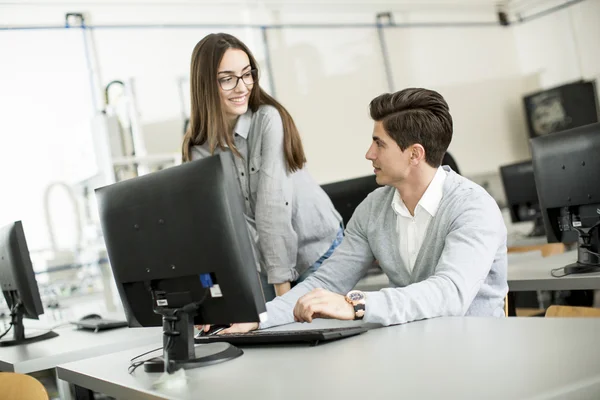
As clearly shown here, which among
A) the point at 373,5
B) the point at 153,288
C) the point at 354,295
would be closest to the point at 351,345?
the point at 354,295

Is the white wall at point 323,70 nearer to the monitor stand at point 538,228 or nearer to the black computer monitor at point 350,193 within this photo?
the monitor stand at point 538,228

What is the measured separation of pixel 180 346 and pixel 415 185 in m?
0.81

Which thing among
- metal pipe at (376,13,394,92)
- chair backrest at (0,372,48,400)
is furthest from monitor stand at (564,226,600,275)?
metal pipe at (376,13,394,92)

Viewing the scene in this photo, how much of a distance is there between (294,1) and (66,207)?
2764mm

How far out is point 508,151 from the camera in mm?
8094

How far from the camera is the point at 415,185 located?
2070 millimetres

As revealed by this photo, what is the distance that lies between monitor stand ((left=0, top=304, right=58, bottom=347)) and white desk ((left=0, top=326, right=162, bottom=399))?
7 centimetres

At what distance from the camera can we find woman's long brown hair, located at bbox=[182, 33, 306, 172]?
2.38 metres

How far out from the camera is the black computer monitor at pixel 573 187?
240 centimetres

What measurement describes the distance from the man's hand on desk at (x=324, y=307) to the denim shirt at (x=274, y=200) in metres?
0.67

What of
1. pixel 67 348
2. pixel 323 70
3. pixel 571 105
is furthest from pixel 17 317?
pixel 571 105

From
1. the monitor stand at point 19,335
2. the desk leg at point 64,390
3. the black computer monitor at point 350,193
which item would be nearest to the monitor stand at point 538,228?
the black computer monitor at point 350,193

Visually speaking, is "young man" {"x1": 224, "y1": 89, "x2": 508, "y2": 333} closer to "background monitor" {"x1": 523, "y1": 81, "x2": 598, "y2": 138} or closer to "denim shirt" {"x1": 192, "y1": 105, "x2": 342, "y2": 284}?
"denim shirt" {"x1": 192, "y1": 105, "x2": 342, "y2": 284}

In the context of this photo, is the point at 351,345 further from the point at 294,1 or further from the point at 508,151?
the point at 508,151
